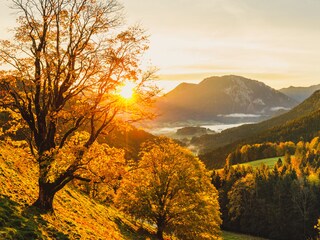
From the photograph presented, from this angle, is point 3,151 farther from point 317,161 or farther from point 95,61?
point 317,161

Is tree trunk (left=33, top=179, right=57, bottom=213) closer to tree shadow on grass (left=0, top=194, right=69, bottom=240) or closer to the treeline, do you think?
tree shadow on grass (left=0, top=194, right=69, bottom=240)

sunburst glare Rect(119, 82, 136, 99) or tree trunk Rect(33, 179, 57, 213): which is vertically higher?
sunburst glare Rect(119, 82, 136, 99)

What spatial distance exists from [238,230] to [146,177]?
350 feet

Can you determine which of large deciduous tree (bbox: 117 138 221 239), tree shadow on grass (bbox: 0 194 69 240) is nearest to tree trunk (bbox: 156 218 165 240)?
large deciduous tree (bbox: 117 138 221 239)

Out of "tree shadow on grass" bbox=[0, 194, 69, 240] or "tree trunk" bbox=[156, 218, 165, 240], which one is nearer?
"tree shadow on grass" bbox=[0, 194, 69, 240]

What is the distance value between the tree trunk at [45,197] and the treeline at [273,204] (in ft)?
387

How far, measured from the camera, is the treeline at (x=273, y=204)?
435 ft

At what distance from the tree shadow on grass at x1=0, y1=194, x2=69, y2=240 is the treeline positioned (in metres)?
120

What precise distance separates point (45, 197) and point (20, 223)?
4.73 metres

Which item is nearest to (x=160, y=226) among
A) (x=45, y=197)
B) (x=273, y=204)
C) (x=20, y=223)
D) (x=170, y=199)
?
(x=170, y=199)

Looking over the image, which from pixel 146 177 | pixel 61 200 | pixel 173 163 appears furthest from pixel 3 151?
pixel 173 163

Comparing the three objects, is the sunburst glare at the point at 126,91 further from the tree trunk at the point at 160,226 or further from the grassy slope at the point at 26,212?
the tree trunk at the point at 160,226

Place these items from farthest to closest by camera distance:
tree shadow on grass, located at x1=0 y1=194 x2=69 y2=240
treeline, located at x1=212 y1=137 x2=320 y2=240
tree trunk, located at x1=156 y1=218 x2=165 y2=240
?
treeline, located at x1=212 y1=137 x2=320 y2=240 < tree trunk, located at x1=156 y1=218 x2=165 y2=240 < tree shadow on grass, located at x1=0 y1=194 x2=69 y2=240

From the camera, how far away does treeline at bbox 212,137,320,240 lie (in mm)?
132625
